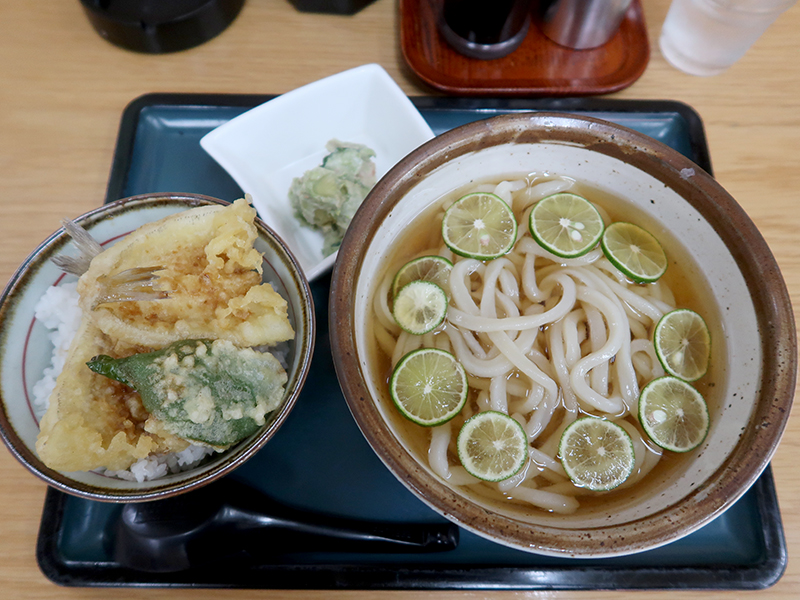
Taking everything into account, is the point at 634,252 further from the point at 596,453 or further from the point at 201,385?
the point at 201,385

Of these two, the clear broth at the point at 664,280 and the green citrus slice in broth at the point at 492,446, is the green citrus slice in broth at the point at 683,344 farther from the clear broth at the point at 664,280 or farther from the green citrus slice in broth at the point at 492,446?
the green citrus slice in broth at the point at 492,446

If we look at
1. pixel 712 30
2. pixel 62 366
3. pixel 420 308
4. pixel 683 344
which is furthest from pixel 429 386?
pixel 712 30

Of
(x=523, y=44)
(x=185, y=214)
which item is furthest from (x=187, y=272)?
(x=523, y=44)

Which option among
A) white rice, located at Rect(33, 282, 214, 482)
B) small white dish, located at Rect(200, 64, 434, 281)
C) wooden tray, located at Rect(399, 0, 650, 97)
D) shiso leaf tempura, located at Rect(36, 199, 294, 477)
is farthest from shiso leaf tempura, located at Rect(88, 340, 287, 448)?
wooden tray, located at Rect(399, 0, 650, 97)

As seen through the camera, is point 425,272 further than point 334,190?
No

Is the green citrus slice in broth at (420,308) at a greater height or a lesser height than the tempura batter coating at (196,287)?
lesser

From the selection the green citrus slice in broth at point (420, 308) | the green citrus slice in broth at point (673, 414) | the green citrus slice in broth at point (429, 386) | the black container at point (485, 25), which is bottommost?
the green citrus slice in broth at point (673, 414)

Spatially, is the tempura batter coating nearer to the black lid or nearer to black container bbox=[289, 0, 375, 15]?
the black lid

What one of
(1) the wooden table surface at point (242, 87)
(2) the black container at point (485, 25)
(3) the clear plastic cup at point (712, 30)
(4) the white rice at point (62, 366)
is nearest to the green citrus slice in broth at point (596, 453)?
(4) the white rice at point (62, 366)
